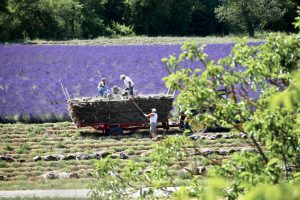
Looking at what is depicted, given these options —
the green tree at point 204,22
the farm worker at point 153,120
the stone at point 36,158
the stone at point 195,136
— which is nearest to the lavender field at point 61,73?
the farm worker at point 153,120

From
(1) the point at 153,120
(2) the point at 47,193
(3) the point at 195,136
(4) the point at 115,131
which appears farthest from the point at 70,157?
(3) the point at 195,136

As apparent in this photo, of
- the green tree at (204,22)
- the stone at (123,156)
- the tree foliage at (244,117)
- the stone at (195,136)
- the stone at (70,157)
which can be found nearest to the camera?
the tree foliage at (244,117)

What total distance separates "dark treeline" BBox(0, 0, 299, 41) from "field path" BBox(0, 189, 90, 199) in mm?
40020

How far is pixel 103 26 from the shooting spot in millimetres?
60875

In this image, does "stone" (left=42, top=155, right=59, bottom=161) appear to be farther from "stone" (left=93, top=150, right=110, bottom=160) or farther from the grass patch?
the grass patch

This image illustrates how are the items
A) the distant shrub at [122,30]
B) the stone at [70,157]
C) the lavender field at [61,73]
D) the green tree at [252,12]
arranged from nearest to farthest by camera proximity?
the stone at [70,157], the lavender field at [61,73], the green tree at [252,12], the distant shrub at [122,30]

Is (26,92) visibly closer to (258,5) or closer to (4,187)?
(4,187)

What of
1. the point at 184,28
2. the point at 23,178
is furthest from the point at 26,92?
the point at 184,28

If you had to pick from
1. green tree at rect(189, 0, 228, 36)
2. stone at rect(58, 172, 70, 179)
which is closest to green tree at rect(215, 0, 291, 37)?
green tree at rect(189, 0, 228, 36)

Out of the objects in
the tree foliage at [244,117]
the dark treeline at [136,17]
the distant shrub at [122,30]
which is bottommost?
the distant shrub at [122,30]

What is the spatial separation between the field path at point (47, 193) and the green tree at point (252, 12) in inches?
1767

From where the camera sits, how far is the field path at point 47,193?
12281 millimetres

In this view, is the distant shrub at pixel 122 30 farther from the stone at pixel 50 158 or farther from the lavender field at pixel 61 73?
the stone at pixel 50 158

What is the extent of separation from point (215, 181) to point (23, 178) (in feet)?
38.2
